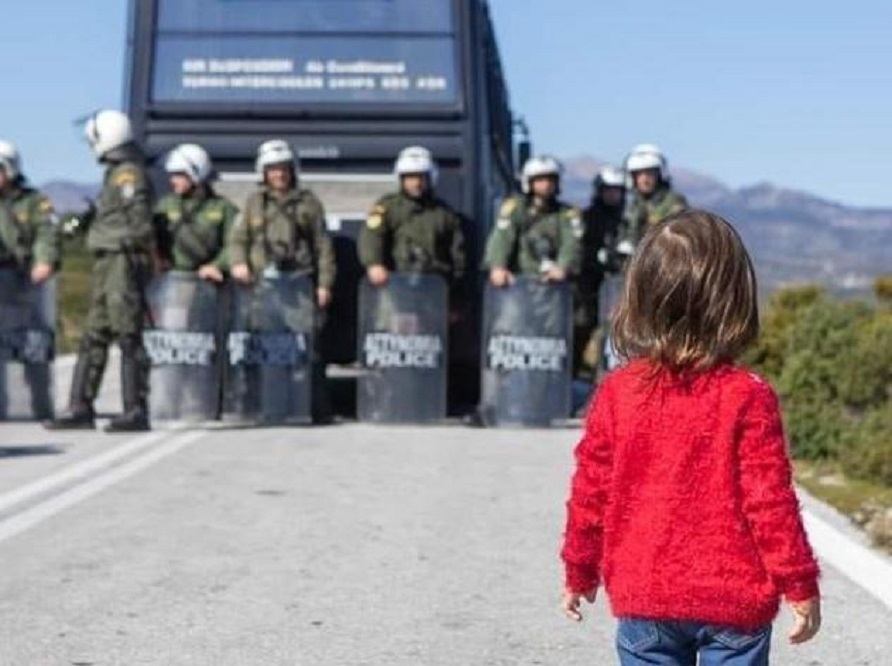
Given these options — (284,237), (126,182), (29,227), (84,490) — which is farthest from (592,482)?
(29,227)

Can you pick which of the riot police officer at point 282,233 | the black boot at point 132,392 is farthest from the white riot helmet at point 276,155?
the black boot at point 132,392

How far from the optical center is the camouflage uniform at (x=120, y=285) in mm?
14367

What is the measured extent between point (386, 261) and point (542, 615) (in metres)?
8.17

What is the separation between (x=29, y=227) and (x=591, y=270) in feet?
13.9

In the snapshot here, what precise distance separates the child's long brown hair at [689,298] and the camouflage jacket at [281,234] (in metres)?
11.0

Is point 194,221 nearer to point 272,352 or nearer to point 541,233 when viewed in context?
point 272,352

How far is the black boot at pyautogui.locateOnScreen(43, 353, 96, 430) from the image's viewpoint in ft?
48.2

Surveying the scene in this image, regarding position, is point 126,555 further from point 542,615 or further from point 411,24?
point 411,24

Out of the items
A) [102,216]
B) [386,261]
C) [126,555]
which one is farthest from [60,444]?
[126,555]

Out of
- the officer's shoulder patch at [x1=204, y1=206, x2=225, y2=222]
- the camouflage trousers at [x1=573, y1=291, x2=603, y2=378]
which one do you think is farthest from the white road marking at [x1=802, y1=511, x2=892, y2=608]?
the camouflage trousers at [x1=573, y1=291, x2=603, y2=378]

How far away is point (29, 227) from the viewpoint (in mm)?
15422

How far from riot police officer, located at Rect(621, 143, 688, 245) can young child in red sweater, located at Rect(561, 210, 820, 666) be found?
37.3 feet

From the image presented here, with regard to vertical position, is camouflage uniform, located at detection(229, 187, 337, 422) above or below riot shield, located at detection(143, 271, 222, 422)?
above

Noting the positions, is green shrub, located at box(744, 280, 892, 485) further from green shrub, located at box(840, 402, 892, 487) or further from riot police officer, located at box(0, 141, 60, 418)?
riot police officer, located at box(0, 141, 60, 418)
